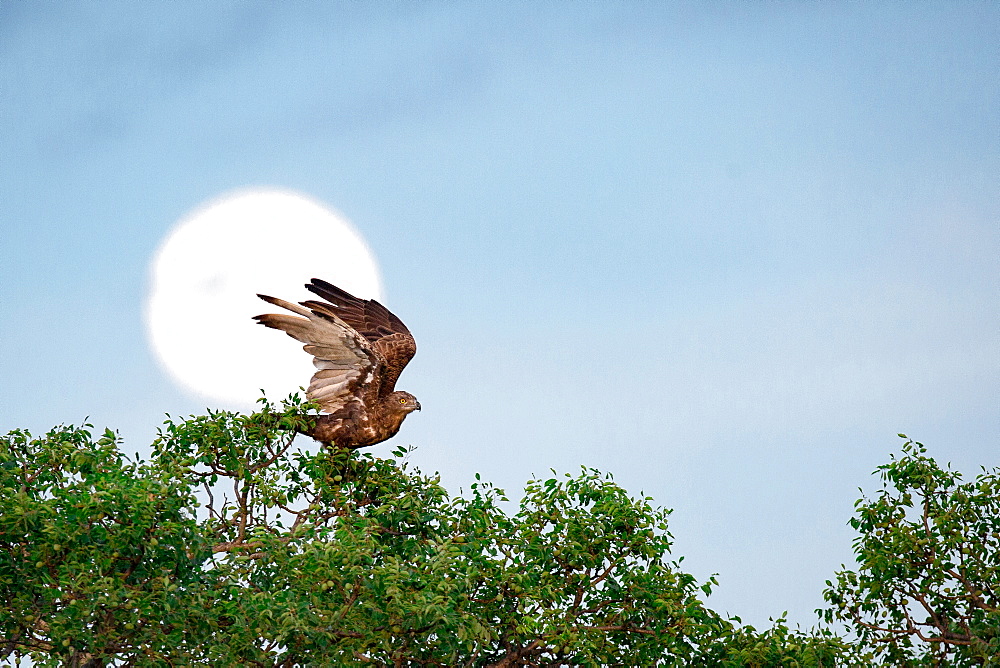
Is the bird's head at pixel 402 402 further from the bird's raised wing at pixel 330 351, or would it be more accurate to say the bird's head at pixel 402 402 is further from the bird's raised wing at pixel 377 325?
the bird's raised wing at pixel 330 351

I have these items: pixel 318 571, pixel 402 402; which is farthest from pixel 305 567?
pixel 402 402

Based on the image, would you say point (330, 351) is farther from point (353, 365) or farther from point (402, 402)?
point (402, 402)

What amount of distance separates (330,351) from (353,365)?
0.49m

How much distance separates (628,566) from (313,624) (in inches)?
202

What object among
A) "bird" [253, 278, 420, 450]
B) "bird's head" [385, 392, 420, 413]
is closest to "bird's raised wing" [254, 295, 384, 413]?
"bird" [253, 278, 420, 450]

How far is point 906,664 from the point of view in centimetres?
1833

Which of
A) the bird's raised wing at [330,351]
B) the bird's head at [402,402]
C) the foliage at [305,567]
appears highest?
the bird's raised wing at [330,351]

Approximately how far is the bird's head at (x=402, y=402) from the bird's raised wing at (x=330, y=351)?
48 centimetres

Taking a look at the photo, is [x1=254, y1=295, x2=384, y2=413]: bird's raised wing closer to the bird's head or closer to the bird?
the bird

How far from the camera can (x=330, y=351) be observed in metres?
20.0

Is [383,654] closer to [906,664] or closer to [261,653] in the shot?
[261,653]

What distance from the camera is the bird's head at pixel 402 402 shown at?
19.5 meters

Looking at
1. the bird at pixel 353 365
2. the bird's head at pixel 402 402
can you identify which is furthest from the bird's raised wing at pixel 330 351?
the bird's head at pixel 402 402

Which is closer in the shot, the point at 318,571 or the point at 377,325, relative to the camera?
the point at 318,571
